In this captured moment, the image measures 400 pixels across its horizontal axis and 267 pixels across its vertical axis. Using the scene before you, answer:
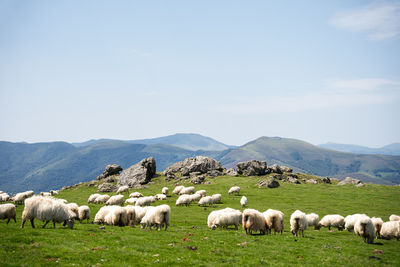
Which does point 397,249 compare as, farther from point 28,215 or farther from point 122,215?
point 28,215

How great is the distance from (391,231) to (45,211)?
3399cm

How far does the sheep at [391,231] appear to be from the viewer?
1120 inches

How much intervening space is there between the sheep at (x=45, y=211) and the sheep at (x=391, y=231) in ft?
104

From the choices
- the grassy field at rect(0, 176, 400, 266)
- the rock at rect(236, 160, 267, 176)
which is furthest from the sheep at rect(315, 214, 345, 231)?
the rock at rect(236, 160, 267, 176)

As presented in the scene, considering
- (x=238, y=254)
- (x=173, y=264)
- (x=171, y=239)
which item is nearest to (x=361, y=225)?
(x=238, y=254)

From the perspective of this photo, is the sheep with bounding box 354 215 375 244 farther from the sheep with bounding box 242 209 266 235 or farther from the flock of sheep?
the sheep with bounding box 242 209 266 235

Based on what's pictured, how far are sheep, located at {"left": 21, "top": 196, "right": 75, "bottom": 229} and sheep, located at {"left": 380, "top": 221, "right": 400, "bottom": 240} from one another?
3176 centimetres

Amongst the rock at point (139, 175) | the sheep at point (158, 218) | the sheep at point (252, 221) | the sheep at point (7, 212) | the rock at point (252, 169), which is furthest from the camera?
the rock at point (139, 175)

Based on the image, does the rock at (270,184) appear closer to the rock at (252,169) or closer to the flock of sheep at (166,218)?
the rock at (252,169)

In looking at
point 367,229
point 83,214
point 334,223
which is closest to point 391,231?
point 367,229

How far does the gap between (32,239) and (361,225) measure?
94.4ft

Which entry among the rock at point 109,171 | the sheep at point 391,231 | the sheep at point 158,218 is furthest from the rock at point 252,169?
the sheep at point 158,218

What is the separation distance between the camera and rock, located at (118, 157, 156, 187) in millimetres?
94269

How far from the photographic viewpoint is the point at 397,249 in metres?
23.7
